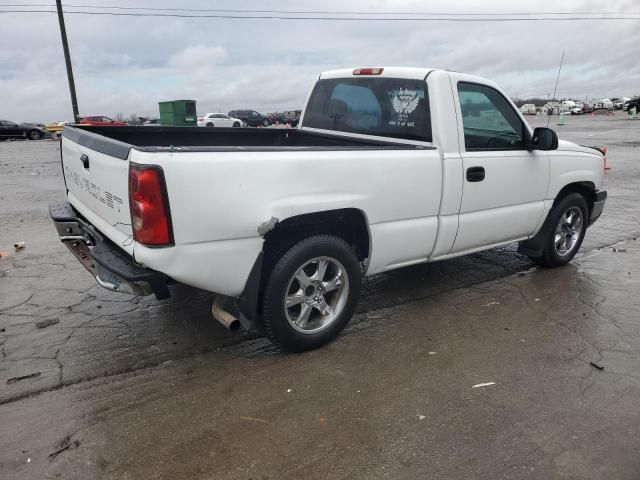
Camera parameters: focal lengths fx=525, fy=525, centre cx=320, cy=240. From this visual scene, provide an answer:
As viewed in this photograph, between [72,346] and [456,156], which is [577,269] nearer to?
[456,156]

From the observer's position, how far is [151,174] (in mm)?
2736

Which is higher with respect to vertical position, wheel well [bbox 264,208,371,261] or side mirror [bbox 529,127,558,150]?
side mirror [bbox 529,127,558,150]

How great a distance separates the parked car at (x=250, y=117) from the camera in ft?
147

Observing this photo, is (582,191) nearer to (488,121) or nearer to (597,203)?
(597,203)

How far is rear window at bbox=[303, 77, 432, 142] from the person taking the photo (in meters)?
4.10

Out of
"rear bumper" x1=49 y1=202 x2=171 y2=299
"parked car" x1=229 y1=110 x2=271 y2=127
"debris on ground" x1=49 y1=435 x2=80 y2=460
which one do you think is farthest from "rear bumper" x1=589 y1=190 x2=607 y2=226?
"parked car" x1=229 y1=110 x2=271 y2=127

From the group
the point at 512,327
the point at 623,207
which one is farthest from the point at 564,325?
the point at 623,207

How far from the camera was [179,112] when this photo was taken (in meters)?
20.1

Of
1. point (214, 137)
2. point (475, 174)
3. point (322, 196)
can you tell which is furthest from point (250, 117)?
point (322, 196)

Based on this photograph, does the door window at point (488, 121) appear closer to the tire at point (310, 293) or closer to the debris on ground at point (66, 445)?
the tire at point (310, 293)

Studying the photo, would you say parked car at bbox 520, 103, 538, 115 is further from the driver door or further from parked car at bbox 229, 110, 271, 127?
the driver door

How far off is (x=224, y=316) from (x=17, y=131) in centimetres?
3396

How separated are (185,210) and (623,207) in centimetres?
836

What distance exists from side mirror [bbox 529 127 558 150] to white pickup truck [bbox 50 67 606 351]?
0.01 meters
